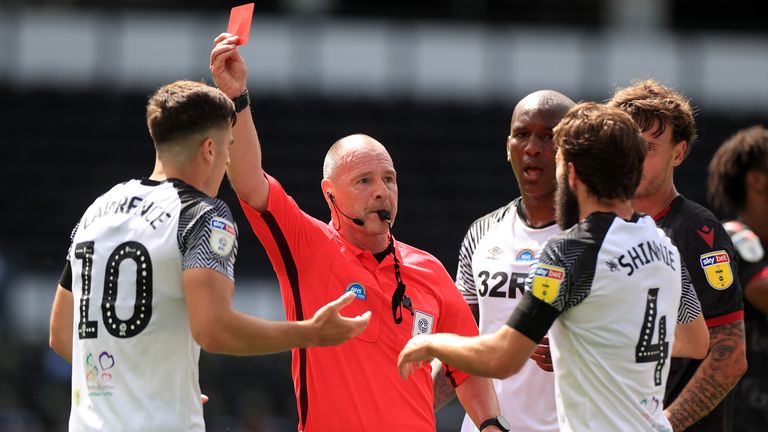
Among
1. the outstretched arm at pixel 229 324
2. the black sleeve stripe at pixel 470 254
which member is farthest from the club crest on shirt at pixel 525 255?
the outstretched arm at pixel 229 324

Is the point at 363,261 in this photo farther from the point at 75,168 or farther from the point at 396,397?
the point at 75,168

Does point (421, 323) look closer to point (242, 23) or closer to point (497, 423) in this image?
point (497, 423)

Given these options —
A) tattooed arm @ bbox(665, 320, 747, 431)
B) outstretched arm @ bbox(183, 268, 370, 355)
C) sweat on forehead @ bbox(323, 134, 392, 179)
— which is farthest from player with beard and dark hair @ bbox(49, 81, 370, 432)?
tattooed arm @ bbox(665, 320, 747, 431)

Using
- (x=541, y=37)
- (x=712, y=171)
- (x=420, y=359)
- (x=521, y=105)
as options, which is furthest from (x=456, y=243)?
(x=420, y=359)

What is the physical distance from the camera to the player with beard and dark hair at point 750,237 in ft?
21.6

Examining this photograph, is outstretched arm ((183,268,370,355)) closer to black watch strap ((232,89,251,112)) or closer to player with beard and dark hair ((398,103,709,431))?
player with beard and dark hair ((398,103,709,431))

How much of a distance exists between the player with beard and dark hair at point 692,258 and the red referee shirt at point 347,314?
1.03 meters

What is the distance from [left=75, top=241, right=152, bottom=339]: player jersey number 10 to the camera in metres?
4.15

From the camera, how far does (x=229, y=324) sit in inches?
159

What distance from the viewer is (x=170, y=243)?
13.5 feet

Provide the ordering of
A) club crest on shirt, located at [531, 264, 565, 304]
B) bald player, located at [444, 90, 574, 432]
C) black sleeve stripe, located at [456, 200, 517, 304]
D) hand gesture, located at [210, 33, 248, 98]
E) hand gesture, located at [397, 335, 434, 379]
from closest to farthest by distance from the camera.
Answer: club crest on shirt, located at [531, 264, 565, 304] < hand gesture, located at [397, 335, 434, 379] < hand gesture, located at [210, 33, 248, 98] < bald player, located at [444, 90, 574, 432] < black sleeve stripe, located at [456, 200, 517, 304]

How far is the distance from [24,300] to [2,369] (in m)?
1.92

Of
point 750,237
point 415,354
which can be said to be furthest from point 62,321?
point 750,237

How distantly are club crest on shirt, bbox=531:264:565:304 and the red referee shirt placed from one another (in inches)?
47.1
